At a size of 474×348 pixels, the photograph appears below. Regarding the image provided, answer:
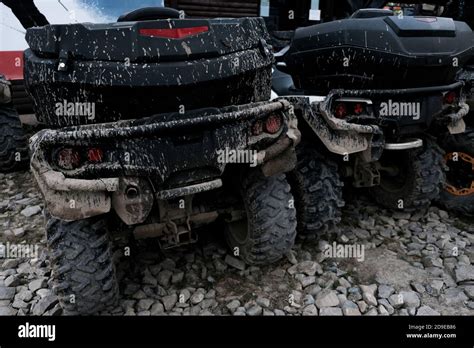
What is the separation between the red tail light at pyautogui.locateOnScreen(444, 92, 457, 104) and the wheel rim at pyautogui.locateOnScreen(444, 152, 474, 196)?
810 mm

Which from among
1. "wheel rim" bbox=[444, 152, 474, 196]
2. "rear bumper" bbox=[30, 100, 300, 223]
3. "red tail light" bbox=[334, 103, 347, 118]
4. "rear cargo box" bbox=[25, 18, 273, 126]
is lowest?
"wheel rim" bbox=[444, 152, 474, 196]

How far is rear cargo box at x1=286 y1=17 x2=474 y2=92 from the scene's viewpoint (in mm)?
2822

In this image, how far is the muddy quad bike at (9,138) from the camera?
4.63 m

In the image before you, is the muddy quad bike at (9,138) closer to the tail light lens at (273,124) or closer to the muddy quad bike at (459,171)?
the tail light lens at (273,124)

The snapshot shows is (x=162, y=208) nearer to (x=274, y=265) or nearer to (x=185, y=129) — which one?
(x=185, y=129)

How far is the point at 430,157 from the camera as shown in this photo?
3.58 meters

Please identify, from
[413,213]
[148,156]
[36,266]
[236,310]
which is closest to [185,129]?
[148,156]

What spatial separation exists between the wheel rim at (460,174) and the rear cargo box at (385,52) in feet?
3.39

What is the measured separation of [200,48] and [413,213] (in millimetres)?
2679

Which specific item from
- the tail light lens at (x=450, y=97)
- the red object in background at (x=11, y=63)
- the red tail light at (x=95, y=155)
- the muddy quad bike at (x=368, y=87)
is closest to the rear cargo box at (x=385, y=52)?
the muddy quad bike at (x=368, y=87)

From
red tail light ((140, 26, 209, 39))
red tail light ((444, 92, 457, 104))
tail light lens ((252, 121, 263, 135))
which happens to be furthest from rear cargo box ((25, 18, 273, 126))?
red tail light ((444, 92, 457, 104))

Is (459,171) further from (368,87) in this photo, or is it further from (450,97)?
(368,87)

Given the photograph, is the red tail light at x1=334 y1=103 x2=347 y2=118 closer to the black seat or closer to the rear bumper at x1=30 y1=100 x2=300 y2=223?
the rear bumper at x1=30 y1=100 x2=300 y2=223

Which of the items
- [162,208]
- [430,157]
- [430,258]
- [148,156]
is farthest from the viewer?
[430,157]
